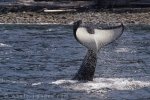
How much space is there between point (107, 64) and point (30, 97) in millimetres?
9596

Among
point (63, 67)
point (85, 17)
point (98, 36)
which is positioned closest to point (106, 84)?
point (98, 36)

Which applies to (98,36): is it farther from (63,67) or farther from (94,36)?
(63,67)

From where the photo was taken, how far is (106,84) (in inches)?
998

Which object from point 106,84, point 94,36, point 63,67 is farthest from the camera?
point 63,67

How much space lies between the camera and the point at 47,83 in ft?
83.4

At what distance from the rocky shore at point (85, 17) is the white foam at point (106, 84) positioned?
2867 centimetres

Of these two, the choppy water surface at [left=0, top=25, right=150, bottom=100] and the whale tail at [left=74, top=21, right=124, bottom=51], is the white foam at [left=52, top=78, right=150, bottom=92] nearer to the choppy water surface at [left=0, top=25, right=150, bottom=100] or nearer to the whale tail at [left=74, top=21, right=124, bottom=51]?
the choppy water surface at [left=0, top=25, right=150, bottom=100]

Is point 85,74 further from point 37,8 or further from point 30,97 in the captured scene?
point 37,8

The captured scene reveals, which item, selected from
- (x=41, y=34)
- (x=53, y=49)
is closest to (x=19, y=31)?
(x=41, y=34)

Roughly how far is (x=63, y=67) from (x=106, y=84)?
526 centimetres

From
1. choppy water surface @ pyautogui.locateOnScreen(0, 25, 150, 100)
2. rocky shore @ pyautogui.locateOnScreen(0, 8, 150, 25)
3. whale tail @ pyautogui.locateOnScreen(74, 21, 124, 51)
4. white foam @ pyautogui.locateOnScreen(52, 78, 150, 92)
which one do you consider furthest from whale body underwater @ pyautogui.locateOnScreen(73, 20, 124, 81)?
rocky shore @ pyautogui.locateOnScreen(0, 8, 150, 25)

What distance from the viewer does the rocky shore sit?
55.3 meters

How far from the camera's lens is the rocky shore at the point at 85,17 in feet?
181

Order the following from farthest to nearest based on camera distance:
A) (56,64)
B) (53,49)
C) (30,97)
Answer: (53,49)
(56,64)
(30,97)
